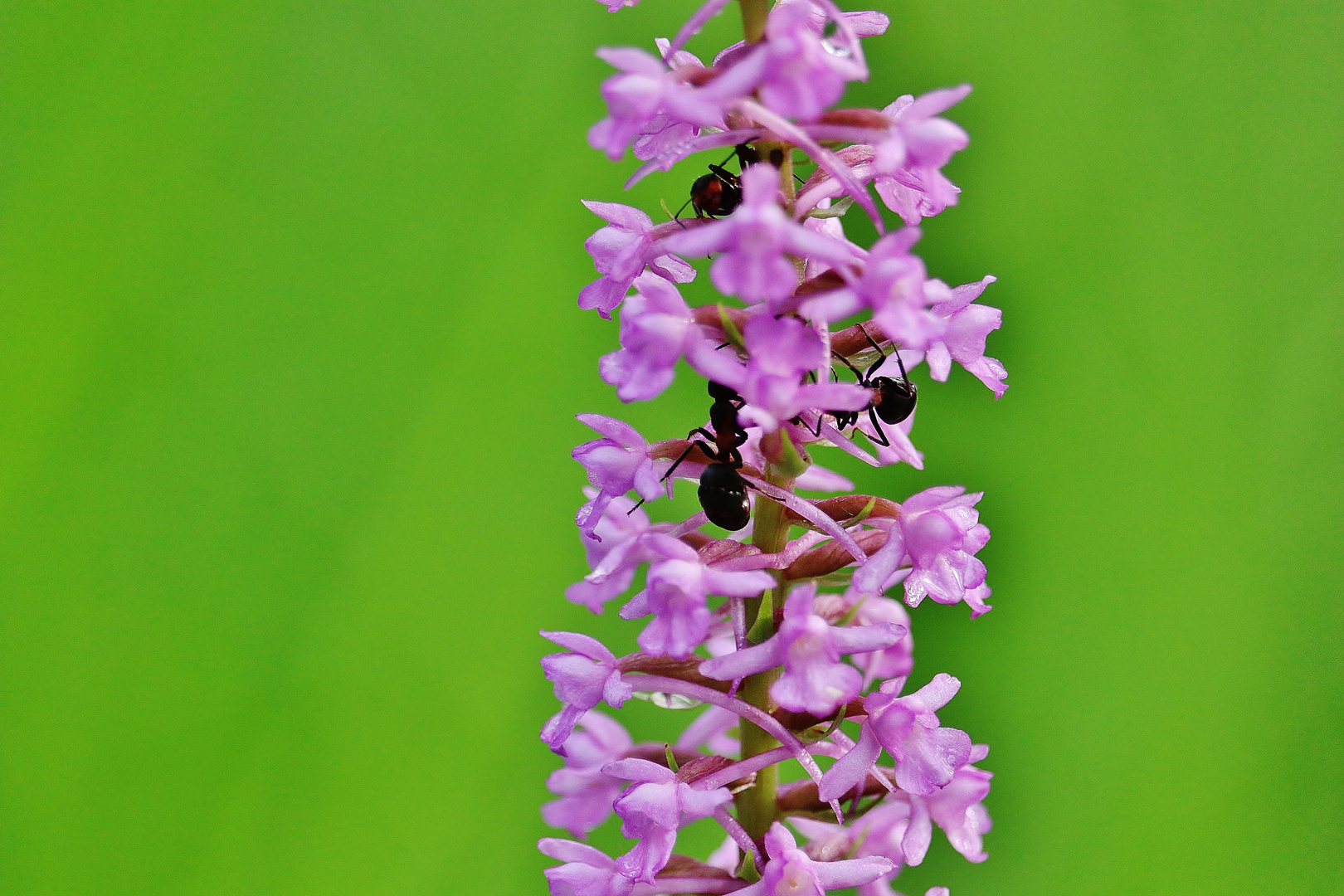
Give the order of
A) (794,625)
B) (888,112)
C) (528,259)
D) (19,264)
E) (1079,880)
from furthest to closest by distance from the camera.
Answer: (528,259) → (19,264) → (1079,880) → (888,112) → (794,625)

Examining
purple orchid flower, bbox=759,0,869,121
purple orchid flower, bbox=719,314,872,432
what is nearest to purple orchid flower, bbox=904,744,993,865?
purple orchid flower, bbox=719,314,872,432

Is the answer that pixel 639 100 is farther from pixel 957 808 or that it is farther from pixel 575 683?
pixel 957 808

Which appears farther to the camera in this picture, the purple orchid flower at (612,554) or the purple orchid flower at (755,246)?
the purple orchid flower at (612,554)

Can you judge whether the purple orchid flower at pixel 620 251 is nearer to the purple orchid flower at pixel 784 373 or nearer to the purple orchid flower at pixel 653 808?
the purple orchid flower at pixel 784 373

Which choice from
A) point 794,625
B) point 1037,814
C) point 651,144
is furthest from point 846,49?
point 1037,814

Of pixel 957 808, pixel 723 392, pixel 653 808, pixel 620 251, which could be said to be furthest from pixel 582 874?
pixel 620 251

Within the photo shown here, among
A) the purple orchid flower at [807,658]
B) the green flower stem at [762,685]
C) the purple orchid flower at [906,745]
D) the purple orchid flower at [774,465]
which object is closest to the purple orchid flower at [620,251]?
the purple orchid flower at [774,465]

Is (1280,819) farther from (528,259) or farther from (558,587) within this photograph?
(528,259)

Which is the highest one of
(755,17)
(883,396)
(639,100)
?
(755,17)
